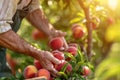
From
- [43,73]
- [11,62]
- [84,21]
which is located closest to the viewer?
[43,73]

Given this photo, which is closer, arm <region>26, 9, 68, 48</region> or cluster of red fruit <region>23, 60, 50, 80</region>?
cluster of red fruit <region>23, 60, 50, 80</region>

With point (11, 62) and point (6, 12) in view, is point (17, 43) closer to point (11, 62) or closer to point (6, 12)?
point (6, 12)

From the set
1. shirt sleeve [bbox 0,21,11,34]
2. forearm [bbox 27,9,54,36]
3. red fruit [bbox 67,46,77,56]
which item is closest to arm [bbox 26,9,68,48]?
forearm [bbox 27,9,54,36]

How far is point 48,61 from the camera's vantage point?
212cm

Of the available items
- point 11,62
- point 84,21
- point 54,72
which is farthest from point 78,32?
point 11,62

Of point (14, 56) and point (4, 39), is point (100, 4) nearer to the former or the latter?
point (4, 39)

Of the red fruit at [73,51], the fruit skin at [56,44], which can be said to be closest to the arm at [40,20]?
the fruit skin at [56,44]

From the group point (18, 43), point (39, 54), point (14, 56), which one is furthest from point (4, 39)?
point (14, 56)

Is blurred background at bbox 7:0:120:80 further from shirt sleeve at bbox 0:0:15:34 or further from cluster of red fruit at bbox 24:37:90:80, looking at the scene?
shirt sleeve at bbox 0:0:15:34

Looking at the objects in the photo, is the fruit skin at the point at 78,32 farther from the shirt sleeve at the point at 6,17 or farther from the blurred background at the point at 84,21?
the shirt sleeve at the point at 6,17

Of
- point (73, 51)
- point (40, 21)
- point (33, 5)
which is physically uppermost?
point (33, 5)

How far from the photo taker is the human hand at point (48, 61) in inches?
82.0

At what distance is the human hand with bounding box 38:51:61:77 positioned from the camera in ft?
6.84

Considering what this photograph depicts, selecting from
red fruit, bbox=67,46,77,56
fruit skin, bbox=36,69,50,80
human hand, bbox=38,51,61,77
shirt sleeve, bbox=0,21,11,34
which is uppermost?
shirt sleeve, bbox=0,21,11,34
